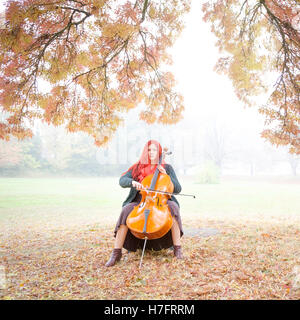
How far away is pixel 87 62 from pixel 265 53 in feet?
10.4

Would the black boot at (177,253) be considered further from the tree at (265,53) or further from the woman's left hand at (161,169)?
the tree at (265,53)

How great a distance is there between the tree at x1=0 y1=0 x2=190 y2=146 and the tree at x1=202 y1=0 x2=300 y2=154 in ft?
2.85

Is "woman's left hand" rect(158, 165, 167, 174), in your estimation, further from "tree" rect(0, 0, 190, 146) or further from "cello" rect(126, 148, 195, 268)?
"tree" rect(0, 0, 190, 146)

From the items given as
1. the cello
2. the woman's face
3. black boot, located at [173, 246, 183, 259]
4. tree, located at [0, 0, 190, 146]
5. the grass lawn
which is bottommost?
the grass lawn

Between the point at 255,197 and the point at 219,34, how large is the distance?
710 cm

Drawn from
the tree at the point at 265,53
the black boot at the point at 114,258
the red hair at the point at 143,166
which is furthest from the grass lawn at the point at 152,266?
the tree at the point at 265,53

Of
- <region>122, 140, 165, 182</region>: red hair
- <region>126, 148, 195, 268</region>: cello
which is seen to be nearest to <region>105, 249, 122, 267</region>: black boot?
<region>126, 148, 195, 268</region>: cello

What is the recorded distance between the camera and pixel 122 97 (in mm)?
4258

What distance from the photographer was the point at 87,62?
3521mm

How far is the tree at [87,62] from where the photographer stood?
9.61 feet

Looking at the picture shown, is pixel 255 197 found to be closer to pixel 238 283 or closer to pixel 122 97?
pixel 122 97

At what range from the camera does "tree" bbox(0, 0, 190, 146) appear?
2930mm

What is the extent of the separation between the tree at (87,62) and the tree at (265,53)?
87 centimetres

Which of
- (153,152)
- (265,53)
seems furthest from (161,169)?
(265,53)
